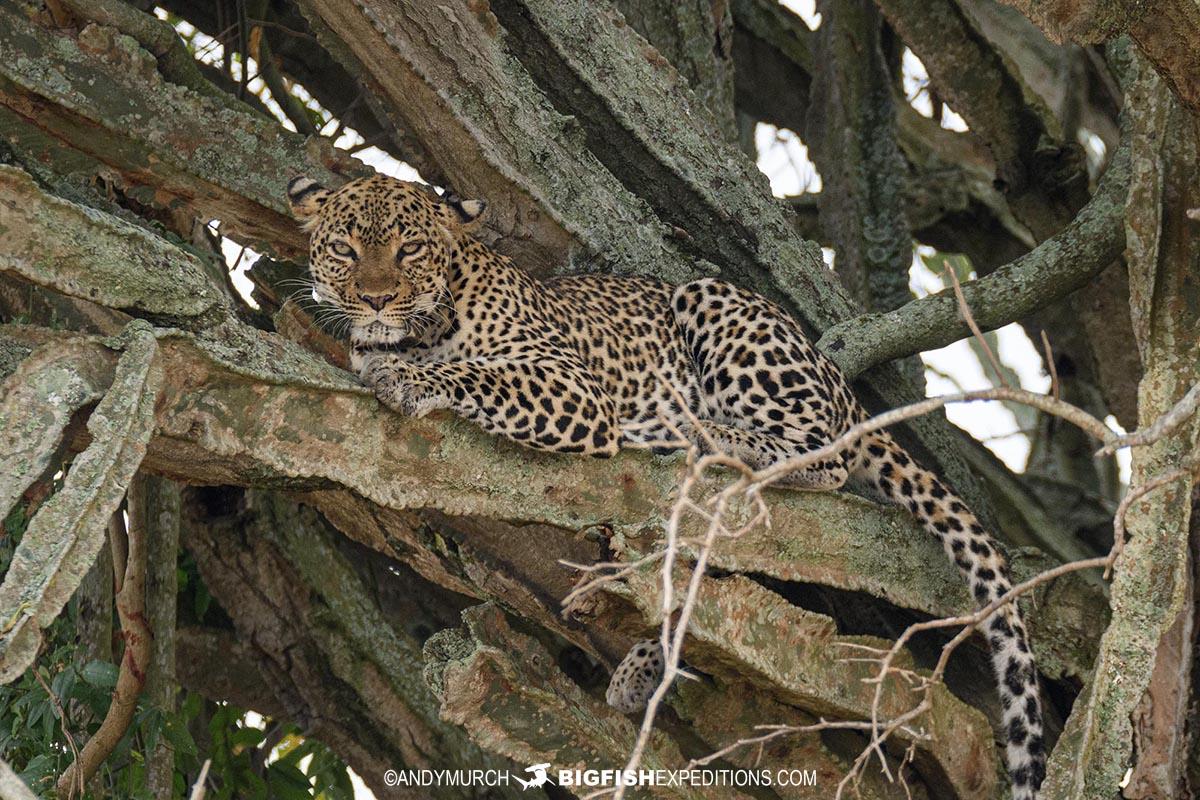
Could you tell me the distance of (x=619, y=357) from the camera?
738cm

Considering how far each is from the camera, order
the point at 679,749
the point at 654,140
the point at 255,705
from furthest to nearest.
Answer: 1. the point at 255,705
2. the point at 654,140
3. the point at 679,749

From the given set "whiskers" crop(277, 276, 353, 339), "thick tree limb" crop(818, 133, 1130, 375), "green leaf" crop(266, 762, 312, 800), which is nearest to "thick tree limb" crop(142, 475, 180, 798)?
"green leaf" crop(266, 762, 312, 800)

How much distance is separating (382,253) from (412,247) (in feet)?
0.56

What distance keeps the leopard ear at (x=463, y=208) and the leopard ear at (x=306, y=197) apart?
21.3 inches

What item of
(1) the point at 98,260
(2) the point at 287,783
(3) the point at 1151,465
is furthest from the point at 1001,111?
(1) the point at 98,260

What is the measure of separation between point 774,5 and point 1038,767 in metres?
6.09

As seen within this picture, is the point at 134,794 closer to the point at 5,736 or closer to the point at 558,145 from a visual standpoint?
the point at 5,736

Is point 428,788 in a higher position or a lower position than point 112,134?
lower

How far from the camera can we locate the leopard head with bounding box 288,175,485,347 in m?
6.57

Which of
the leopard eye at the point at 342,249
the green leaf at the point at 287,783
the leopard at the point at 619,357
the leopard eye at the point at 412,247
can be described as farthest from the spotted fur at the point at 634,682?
the leopard eye at the point at 342,249

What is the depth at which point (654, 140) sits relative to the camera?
7324 millimetres

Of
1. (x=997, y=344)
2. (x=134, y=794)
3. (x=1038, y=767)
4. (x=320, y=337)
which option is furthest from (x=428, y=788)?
(x=997, y=344)

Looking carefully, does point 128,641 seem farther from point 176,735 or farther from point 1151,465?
point 1151,465

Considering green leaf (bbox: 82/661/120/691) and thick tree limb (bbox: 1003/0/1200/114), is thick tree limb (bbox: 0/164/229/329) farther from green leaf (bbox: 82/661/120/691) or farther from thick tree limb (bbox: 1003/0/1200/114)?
thick tree limb (bbox: 1003/0/1200/114)
